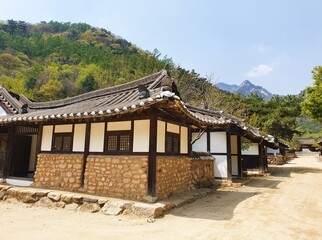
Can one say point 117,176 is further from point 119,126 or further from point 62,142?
point 62,142

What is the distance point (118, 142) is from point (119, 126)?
2.00 feet

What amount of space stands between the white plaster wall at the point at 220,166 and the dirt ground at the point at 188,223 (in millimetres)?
4730

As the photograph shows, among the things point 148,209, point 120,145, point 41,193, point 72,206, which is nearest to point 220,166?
point 120,145

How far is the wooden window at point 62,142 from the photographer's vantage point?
9984 millimetres

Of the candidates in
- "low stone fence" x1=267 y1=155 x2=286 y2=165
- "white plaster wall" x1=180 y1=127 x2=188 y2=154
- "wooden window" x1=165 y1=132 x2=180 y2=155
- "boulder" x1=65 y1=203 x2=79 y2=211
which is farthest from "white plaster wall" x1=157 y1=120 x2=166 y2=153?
"low stone fence" x1=267 y1=155 x2=286 y2=165

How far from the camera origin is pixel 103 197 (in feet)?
26.8

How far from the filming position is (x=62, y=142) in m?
10.2

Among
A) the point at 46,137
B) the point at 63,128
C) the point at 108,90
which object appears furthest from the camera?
the point at 108,90

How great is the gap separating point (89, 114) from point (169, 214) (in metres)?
4.25

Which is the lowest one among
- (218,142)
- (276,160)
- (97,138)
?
(276,160)

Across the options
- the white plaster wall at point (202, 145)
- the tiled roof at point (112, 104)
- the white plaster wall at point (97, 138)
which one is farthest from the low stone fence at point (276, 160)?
the white plaster wall at point (97, 138)

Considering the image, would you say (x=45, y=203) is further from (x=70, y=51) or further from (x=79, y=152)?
(x=70, y=51)

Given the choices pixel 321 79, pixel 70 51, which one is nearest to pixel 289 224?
pixel 321 79

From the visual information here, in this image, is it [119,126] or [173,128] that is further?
[173,128]
